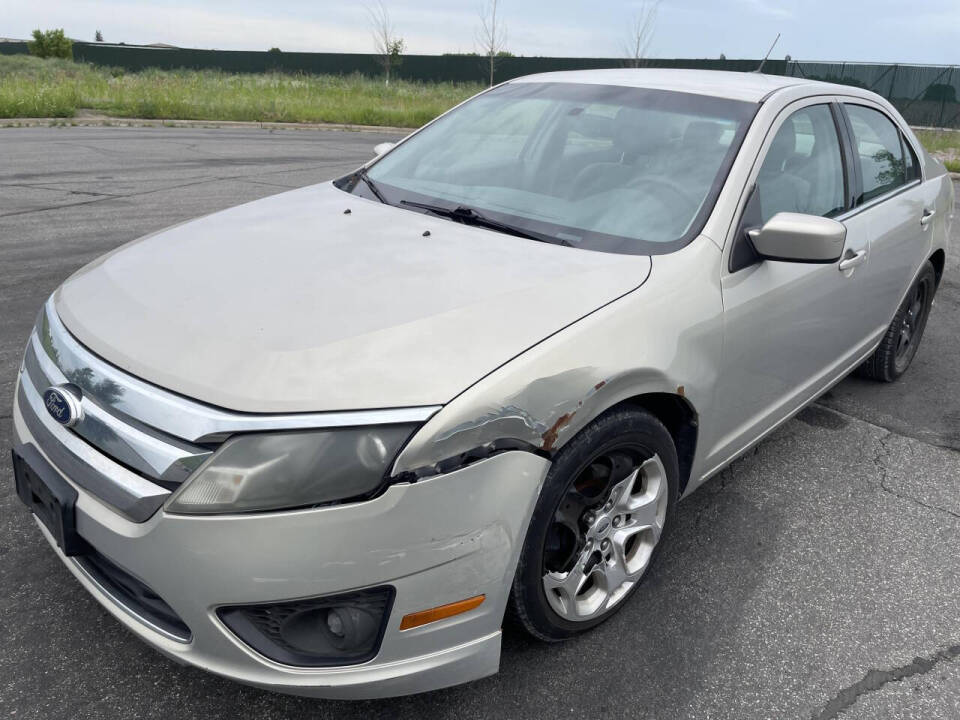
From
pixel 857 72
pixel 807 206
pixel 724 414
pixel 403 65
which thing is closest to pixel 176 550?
pixel 724 414

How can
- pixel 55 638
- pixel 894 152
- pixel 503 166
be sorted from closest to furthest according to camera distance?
pixel 55 638, pixel 503 166, pixel 894 152

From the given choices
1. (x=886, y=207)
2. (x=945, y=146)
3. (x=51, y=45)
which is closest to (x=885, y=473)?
(x=886, y=207)

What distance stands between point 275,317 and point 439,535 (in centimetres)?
71

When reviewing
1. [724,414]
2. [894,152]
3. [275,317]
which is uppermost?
[894,152]

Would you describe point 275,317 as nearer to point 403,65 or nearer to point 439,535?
point 439,535

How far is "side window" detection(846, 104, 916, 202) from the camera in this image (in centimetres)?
361

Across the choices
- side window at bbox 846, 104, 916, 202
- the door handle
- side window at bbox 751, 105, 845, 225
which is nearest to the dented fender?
side window at bbox 751, 105, 845, 225

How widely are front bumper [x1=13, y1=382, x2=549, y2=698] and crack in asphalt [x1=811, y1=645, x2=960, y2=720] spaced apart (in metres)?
1.01

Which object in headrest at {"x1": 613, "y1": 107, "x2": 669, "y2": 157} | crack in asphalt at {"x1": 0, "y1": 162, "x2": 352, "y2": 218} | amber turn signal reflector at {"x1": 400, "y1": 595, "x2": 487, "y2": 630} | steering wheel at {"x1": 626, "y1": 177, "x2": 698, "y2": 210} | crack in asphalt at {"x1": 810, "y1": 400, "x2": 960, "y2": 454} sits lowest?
crack in asphalt at {"x1": 810, "y1": 400, "x2": 960, "y2": 454}

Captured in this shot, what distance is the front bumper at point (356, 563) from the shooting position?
1.70 m

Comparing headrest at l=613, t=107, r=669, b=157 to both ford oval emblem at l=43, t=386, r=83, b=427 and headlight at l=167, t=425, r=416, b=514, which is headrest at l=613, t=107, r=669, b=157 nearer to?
headlight at l=167, t=425, r=416, b=514

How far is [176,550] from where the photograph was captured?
1.73m

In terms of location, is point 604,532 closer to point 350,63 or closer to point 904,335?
point 904,335

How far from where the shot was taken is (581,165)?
2.99 metres
